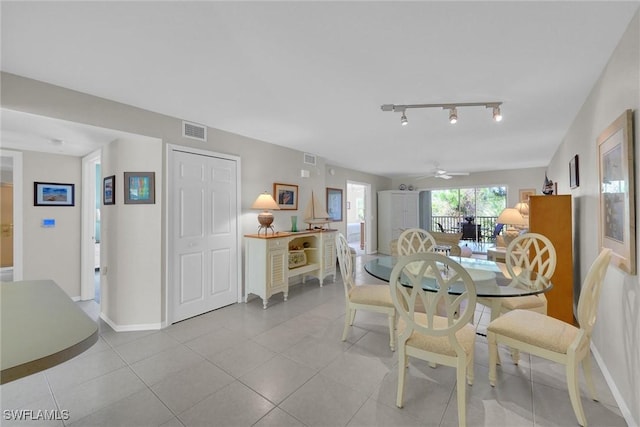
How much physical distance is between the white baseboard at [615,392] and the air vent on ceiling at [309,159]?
13.7ft

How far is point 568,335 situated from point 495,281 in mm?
639

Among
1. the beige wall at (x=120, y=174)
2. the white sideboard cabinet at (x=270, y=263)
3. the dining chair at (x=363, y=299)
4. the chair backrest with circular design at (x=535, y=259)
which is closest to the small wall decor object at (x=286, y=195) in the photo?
the beige wall at (x=120, y=174)

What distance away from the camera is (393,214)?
7.51m

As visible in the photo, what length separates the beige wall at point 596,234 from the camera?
1500 mm

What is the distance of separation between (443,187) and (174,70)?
23.8 ft

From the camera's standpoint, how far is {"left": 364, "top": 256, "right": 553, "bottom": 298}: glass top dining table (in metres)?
1.97

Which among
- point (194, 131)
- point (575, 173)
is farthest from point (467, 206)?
point (194, 131)

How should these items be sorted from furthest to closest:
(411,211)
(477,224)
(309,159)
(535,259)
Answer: (477,224), (411,211), (309,159), (535,259)

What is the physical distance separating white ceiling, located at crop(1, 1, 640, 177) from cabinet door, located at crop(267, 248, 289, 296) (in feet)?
5.67

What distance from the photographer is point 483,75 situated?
208cm

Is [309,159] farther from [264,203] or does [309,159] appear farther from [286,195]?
[264,203]

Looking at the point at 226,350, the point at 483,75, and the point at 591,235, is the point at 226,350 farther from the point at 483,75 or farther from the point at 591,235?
the point at 591,235

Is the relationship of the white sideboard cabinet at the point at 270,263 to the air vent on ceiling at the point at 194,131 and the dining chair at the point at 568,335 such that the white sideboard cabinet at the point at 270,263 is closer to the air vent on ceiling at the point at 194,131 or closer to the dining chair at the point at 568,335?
the air vent on ceiling at the point at 194,131

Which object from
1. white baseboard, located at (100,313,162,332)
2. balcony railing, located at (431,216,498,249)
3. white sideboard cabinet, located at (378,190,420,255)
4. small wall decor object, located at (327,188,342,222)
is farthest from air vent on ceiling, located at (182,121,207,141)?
balcony railing, located at (431,216,498,249)
